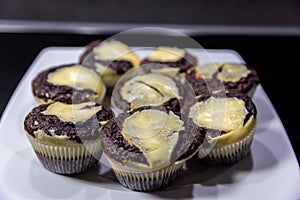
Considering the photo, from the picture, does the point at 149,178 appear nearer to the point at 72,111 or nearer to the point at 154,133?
the point at 154,133

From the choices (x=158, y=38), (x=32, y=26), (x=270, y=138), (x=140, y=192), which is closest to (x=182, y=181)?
(x=140, y=192)

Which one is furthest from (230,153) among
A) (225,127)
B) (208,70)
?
(208,70)

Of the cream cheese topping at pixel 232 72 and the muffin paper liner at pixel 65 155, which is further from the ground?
the cream cheese topping at pixel 232 72

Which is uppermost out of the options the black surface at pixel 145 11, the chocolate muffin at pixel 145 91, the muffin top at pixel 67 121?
the muffin top at pixel 67 121

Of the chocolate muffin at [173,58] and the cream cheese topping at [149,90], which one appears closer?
the cream cheese topping at [149,90]

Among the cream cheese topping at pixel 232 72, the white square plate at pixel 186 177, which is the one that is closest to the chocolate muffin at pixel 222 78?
the cream cheese topping at pixel 232 72

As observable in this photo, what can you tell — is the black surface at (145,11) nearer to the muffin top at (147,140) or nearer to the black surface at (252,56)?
the black surface at (252,56)

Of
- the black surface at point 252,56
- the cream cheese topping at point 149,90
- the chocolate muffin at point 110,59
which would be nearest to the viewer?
the cream cheese topping at point 149,90
